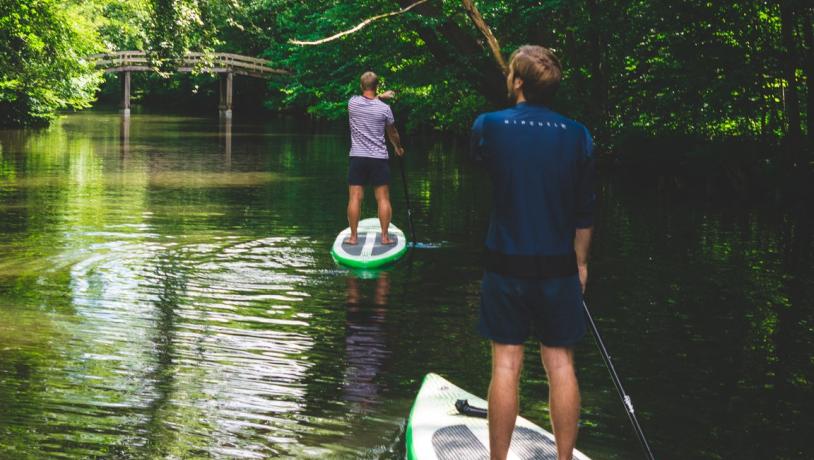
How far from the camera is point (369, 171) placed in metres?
10.6

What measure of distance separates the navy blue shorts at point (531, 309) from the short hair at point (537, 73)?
29.4 inches

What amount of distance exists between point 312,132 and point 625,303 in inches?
1538

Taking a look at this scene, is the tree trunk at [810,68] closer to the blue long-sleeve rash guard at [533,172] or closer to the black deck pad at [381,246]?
the black deck pad at [381,246]

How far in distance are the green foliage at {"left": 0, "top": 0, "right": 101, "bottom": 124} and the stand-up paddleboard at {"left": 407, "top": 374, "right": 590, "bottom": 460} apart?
89.9 ft

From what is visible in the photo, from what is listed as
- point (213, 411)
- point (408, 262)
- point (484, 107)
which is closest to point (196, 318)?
point (213, 411)

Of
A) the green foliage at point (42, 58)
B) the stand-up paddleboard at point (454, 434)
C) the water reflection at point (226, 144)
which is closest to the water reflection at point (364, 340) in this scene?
the stand-up paddleboard at point (454, 434)

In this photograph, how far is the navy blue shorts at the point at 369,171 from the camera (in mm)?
10555

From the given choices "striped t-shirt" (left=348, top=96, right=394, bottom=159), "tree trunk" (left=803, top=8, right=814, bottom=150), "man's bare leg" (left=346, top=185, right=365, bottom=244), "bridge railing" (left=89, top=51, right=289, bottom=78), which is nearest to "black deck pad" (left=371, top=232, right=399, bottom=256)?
"man's bare leg" (left=346, top=185, right=365, bottom=244)

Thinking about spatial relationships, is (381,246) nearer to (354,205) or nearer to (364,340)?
(354,205)

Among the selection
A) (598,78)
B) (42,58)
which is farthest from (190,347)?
(42,58)

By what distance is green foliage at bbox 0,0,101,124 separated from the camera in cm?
3331

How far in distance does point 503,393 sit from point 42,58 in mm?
36502

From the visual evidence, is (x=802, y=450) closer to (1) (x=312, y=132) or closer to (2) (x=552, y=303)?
(2) (x=552, y=303)

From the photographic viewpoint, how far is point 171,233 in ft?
42.1
